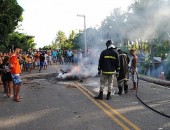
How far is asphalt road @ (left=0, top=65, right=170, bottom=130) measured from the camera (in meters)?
7.88

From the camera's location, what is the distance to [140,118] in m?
8.48

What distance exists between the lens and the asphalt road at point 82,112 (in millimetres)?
7880

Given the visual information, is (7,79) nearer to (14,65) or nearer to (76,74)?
(14,65)

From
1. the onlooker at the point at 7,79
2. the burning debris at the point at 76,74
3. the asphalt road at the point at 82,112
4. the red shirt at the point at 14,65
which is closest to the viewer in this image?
the asphalt road at the point at 82,112

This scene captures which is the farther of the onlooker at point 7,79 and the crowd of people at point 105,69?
the onlooker at point 7,79

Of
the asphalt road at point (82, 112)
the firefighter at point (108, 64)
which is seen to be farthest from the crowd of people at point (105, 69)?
the asphalt road at point (82, 112)

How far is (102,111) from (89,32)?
105 feet

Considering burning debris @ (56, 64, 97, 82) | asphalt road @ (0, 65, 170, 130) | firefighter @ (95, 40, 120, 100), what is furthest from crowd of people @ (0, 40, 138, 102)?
burning debris @ (56, 64, 97, 82)

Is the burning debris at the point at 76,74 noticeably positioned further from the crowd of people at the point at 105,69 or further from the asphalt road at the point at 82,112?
the asphalt road at the point at 82,112

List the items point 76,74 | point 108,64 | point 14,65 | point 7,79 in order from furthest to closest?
1. point 76,74
2. point 7,79
3. point 108,64
4. point 14,65

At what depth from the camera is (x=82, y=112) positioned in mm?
9352

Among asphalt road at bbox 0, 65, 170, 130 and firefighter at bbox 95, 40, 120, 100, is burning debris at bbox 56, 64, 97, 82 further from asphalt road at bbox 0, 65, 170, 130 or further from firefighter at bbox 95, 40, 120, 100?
firefighter at bbox 95, 40, 120, 100

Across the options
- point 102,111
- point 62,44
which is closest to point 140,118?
point 102,111

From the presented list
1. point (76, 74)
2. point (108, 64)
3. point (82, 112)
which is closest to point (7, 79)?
point (108, 64)
